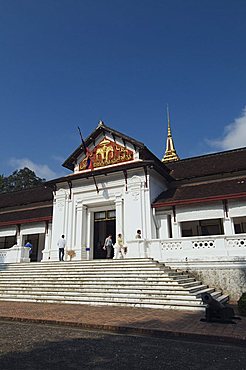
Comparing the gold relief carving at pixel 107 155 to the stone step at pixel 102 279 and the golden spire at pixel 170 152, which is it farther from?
the golden spire at pixel 170 152

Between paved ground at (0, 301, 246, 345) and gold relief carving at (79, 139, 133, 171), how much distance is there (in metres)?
10.3

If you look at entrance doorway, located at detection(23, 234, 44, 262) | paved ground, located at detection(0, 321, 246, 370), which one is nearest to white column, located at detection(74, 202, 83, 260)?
entrance doorway, located at detection(23, 234, 44, 262)

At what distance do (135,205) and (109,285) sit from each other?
19.9 ft

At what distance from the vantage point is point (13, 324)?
23.2ft

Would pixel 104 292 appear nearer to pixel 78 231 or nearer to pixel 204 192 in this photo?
pixel 78 231

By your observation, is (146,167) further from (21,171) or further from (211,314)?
(21,171)

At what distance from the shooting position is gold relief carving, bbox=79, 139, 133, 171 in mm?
17703

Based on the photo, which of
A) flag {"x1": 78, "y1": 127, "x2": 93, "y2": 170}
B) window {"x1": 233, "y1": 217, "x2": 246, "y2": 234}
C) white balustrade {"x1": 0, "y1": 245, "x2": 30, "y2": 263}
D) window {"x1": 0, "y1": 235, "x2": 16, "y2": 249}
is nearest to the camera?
white balustrade {"x1": 0, "y1": 245, "x2": 30, "y2": 263}

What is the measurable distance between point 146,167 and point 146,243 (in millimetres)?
4430

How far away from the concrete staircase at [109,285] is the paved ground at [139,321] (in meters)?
0.59

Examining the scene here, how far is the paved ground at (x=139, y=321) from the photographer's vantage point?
5.64 metres

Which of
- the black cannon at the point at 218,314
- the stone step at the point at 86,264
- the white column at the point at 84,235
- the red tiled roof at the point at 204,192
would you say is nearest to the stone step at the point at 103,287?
the stone step at the point at 86,264

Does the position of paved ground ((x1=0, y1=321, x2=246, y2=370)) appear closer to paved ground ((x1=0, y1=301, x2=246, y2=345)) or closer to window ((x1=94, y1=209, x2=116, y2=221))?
paved ground ((x1=0, y1=301, x2=246, y2=345))

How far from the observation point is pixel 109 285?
10.5 meters
